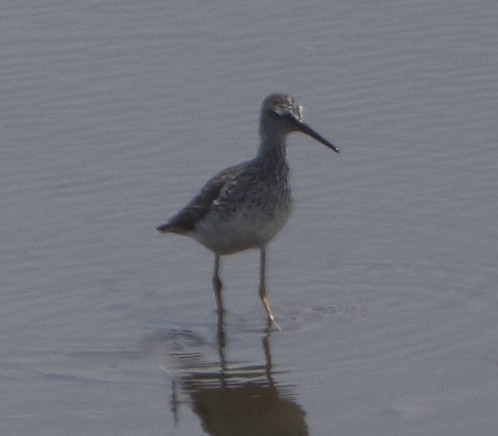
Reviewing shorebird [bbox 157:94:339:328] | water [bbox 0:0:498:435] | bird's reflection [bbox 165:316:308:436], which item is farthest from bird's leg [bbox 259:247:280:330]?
bird's reflection [bbox 165:316:308:436]

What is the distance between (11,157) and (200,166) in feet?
5.22

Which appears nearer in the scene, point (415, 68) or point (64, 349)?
point (64, 349)

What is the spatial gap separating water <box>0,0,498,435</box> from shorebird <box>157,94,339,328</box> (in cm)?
49

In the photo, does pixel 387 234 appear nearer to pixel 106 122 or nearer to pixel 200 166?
pixel 200 166

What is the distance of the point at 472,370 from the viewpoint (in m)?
9.41

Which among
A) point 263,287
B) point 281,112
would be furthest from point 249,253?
point 281,112

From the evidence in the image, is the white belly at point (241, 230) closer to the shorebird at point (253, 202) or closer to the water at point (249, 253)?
the shorebird at point (253, 202)

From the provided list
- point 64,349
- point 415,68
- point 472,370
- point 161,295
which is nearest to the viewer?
point 472,370

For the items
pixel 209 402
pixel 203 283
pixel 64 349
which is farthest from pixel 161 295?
pixel 209 402

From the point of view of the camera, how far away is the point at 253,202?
10.6 metres

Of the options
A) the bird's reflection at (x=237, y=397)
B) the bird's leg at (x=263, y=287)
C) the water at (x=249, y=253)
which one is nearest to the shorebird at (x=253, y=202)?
the bird's leg at (x=263, y=287)

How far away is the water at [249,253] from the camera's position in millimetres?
9375

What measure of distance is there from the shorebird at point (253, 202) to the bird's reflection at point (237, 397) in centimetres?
73

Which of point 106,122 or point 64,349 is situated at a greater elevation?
point 106,122
